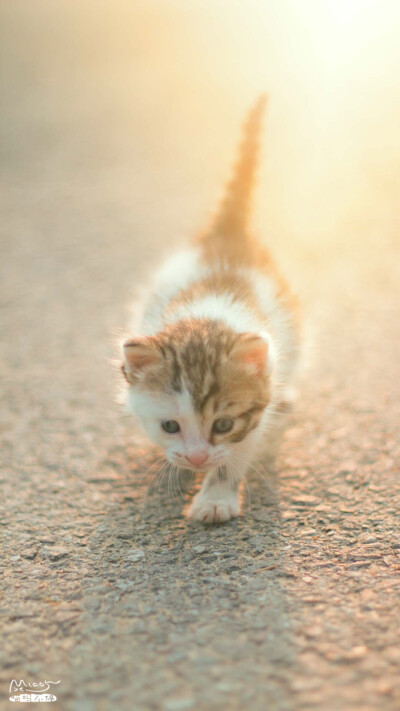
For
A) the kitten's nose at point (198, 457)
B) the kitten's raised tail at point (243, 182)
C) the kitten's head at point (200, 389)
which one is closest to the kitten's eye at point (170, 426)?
the kitten's head at point (200, 389)

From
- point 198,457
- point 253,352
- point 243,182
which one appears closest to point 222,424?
point 198,457

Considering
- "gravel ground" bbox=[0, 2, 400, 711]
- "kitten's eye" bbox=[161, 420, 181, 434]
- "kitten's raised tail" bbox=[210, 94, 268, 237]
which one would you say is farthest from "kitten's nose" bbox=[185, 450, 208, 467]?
"kitten's raised tail" bbox=[210, 94, 268, 237]

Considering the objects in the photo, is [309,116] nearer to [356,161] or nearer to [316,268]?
[356,161]

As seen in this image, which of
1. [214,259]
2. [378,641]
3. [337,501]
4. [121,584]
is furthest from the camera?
[214,259]

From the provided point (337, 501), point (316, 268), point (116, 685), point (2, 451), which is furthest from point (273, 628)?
point (316, 268)

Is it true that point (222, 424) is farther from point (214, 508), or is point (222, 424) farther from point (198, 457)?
point (214, 508)

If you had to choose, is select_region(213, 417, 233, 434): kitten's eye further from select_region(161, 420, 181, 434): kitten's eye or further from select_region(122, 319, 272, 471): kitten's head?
select_region(161, 420, 181, 434): kitten's eye
